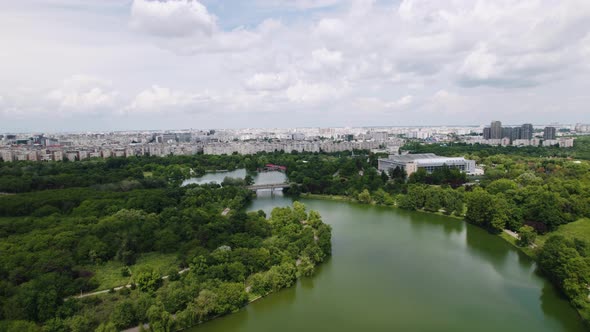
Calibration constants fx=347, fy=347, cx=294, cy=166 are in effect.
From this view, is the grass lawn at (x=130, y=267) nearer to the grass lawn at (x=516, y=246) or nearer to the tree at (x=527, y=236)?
the grass lawn at (x=516, y=246)

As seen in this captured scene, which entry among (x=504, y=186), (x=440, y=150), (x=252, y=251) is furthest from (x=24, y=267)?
(x=440, y=150)

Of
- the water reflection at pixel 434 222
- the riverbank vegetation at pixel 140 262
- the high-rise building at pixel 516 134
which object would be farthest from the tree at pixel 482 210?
the high-rise building at pixel 516 134

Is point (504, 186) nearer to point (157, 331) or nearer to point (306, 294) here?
point (306, 294)

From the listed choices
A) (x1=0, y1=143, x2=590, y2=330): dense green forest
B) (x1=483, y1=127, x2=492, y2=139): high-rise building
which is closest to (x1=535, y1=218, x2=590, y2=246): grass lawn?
(x1=0, y1=143, x2=590, y2=330): dense green forest

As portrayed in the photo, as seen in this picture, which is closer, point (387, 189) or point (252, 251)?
point (252, 251)

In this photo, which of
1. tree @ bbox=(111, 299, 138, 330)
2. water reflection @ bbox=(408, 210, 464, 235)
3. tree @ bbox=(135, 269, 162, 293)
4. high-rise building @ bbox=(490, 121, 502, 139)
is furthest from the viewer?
high-rise building @ bbox=(490, 121, 502, 139)

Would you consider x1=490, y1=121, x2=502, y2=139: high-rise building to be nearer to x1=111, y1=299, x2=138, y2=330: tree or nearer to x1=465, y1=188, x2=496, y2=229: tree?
x1=465, y1=188, x2=496, y2=229: tree

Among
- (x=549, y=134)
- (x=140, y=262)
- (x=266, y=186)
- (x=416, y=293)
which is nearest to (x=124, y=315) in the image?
(x=140, y=262)
